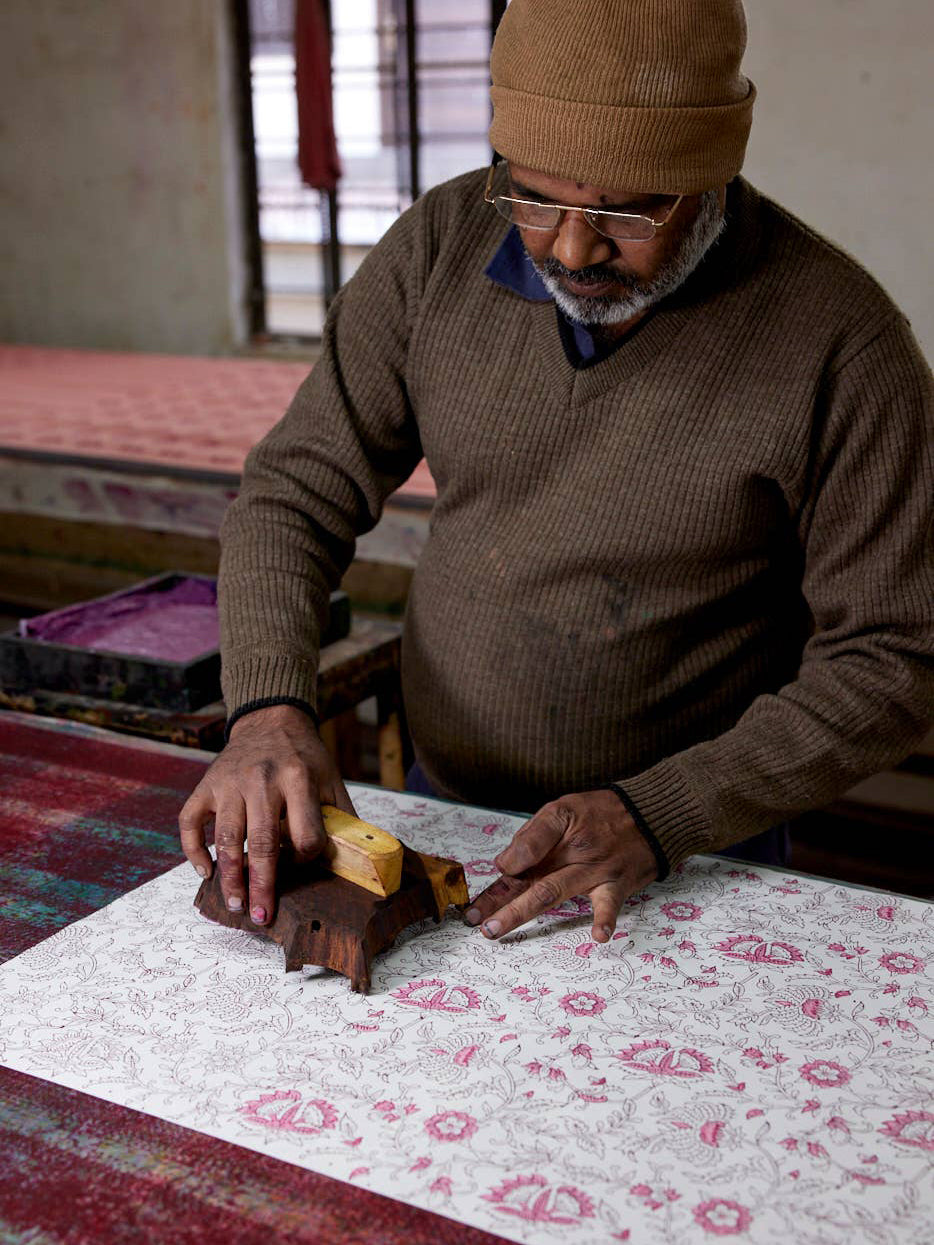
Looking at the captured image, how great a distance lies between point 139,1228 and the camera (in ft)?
2.77

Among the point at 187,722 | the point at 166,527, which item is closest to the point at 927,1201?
the point at 187,722

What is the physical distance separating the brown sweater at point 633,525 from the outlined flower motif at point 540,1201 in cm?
44

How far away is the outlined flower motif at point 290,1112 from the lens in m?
0.94

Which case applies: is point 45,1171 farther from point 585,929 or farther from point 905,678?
point 905,678

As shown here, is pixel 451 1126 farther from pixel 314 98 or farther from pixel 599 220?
pixel 314 98

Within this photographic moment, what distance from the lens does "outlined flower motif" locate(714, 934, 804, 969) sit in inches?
45.8

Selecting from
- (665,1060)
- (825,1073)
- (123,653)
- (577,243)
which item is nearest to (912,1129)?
(825,1073)

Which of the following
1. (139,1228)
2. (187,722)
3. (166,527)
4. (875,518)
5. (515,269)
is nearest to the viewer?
(139,1228)

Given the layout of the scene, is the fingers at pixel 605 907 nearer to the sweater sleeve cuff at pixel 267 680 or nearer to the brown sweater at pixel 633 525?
the brown sweater at pixel 633 525

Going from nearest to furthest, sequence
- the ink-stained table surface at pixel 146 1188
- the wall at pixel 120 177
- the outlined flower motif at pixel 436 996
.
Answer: the ink-stained table surface at pixel 146 1188
the outlined flower motif at pixel 436 996
the wall at pixel 120 177

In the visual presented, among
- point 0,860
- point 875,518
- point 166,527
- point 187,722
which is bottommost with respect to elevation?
point 166,527

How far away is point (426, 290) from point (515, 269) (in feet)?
0.36

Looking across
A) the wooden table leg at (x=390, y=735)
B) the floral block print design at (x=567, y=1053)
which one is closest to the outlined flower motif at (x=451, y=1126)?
the floral block print design at (x=567, y=1053)

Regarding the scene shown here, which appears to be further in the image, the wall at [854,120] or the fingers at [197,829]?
the wall at [854,120]
